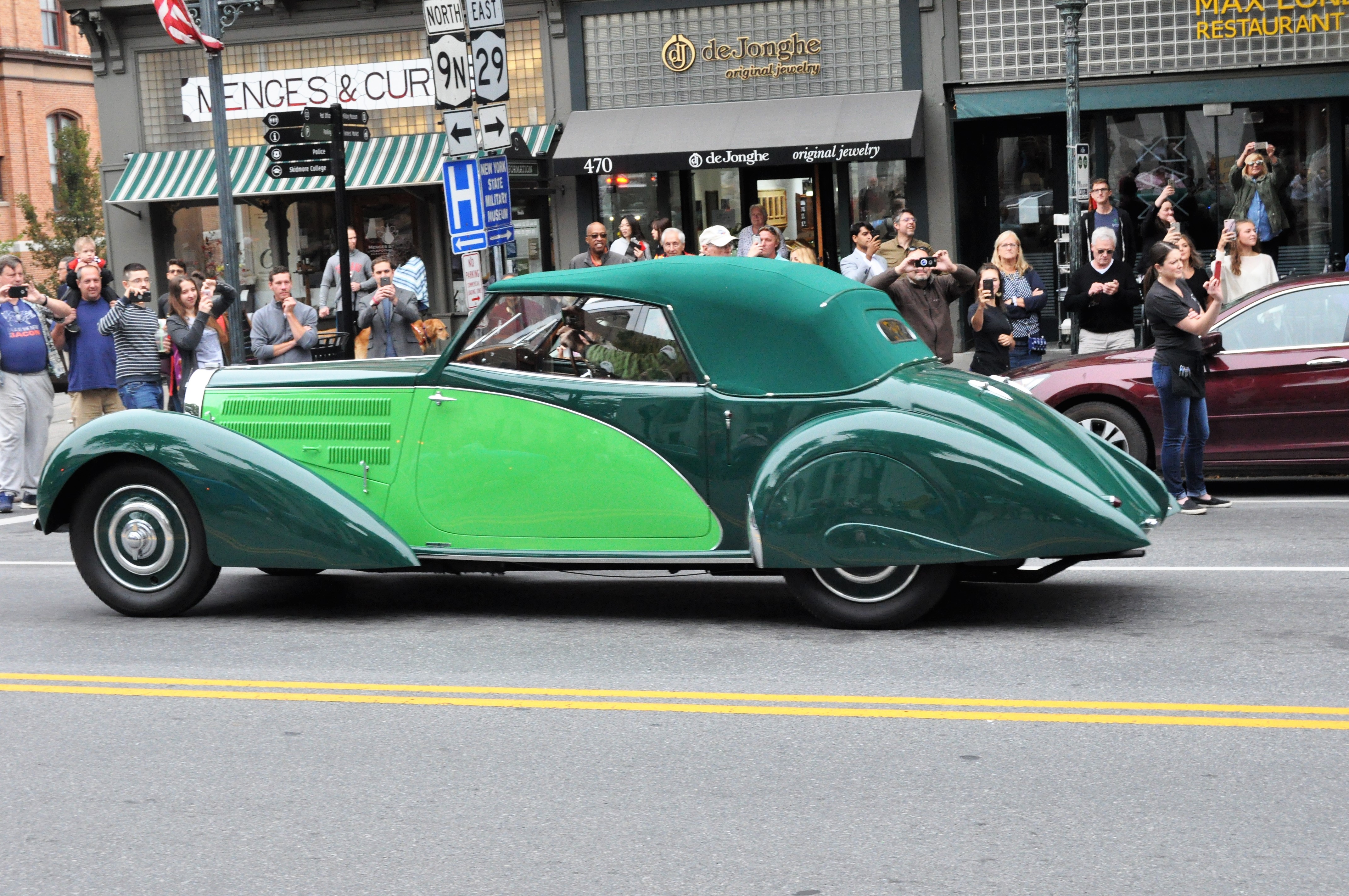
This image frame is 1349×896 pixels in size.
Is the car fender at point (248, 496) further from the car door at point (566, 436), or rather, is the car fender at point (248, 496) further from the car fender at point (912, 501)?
the car fender at point (912, 501)

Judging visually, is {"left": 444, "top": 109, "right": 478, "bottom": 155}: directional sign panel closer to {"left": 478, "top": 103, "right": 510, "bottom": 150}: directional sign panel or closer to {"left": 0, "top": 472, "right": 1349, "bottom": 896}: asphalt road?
{"left": 478, "top": 103, "right": 510, "bottom": 150}: directional sign panel

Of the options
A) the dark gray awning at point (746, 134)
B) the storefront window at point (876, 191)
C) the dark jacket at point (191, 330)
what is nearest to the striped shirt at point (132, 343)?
the dark jacket at point (191, 330)

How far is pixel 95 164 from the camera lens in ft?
144

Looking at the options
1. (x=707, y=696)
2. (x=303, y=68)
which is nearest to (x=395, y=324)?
(x=707, y=696)

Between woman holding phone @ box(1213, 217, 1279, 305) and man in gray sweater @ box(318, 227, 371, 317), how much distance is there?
26.8 ft

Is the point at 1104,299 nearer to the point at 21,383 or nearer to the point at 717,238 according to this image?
the point at 717,238

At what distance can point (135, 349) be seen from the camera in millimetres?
12219

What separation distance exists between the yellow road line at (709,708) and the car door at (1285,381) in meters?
5.62

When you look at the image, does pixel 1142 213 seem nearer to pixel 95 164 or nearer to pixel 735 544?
pixel 735 544

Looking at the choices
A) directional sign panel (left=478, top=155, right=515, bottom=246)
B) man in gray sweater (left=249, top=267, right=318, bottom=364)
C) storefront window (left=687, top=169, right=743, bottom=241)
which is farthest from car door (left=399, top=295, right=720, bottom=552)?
storefront window (left=687, top=169, right=743, bottom=241)

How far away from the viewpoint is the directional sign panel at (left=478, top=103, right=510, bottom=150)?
12.5 metres

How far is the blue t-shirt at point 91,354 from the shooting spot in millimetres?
12891

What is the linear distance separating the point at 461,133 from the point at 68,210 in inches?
1230

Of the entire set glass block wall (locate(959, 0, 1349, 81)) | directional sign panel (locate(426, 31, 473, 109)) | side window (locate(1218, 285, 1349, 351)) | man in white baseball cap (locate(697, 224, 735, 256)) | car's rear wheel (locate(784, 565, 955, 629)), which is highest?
glass block wall (locate(959, 0, 1349, 81))
